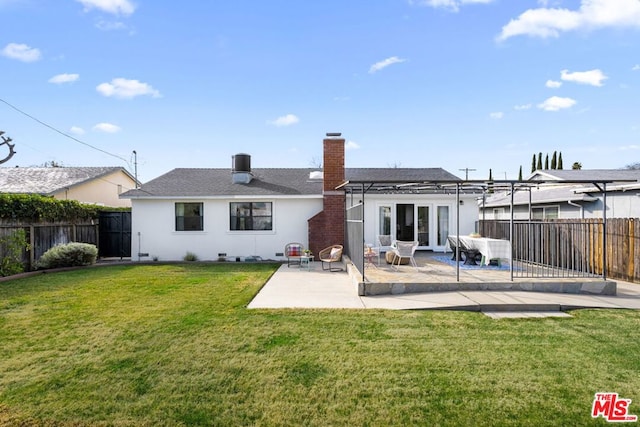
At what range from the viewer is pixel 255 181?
53.4ft

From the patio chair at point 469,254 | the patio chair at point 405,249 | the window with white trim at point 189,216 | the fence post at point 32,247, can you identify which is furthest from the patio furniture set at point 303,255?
the fence post at point 32,247

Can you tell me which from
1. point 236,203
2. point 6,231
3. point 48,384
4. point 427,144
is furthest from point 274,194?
point 427,144

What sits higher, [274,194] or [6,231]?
[274,194]

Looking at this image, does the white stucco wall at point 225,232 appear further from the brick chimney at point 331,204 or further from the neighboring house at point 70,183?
the neighboring house at point 70,183

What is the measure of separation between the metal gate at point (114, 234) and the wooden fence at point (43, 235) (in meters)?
0.88

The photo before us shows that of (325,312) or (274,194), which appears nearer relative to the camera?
(325,312)

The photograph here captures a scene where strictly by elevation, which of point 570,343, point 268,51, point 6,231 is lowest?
point 570,343

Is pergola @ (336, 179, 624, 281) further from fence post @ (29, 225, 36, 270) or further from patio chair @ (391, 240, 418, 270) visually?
fence post @ (29, 225, 36, 270)

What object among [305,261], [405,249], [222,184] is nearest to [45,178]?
[222,184]

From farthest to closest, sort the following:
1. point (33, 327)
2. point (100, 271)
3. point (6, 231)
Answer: point (100, 271), point (6, 231), point (33, 327)

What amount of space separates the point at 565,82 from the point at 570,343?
14990 millimetres

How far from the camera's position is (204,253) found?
48.4 feet

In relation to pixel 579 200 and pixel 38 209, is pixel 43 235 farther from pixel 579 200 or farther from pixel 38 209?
pixel 579 200

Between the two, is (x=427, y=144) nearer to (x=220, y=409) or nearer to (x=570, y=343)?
(x=570, y=343)
